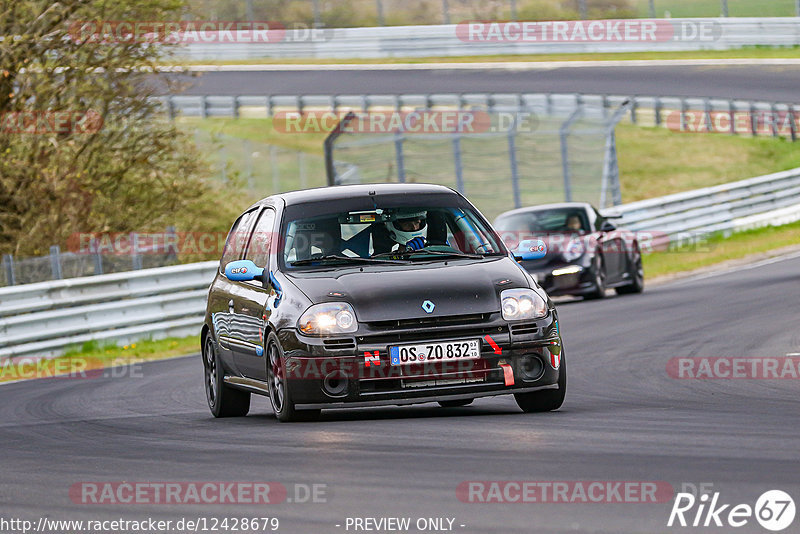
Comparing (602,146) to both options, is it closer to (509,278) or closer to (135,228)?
(135,228)

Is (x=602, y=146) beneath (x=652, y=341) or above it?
beneath

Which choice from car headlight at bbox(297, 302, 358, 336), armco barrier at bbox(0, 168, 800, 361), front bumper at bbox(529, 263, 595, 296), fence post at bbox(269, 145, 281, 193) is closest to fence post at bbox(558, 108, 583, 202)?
front bumper at bbox(529, 263, 595, 296)

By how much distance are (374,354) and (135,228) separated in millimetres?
16954

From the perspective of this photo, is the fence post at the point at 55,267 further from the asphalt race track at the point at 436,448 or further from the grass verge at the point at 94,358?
the asphalt race track at the point at 436,448

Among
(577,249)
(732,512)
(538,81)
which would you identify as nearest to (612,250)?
(577,249)

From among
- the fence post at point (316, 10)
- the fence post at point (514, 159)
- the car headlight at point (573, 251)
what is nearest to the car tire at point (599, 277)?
the car headlight at point (573, 251)

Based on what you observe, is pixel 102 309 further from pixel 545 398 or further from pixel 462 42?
pixel 462 42

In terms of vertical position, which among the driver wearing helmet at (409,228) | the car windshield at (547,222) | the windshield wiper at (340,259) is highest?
the driver wearing helmet at (409,228)

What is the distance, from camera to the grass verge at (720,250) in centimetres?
2717

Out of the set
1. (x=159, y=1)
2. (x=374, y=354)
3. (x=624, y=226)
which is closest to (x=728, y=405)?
(x=374, y=354)

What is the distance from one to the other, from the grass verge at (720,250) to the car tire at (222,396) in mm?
16043

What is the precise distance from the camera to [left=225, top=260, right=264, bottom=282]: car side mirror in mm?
10086

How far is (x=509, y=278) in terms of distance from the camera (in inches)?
370

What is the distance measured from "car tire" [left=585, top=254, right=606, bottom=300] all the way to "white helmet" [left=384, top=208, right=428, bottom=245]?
12.0 m
